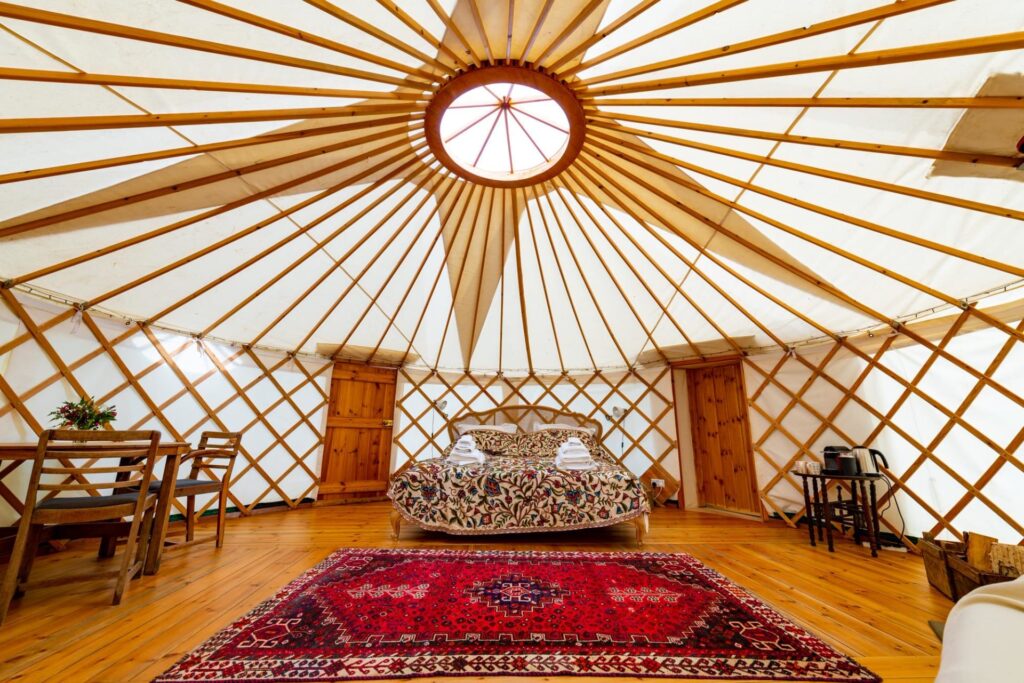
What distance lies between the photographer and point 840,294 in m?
2.74

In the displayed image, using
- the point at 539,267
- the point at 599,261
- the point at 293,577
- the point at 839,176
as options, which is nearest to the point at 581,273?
the point at 599,261

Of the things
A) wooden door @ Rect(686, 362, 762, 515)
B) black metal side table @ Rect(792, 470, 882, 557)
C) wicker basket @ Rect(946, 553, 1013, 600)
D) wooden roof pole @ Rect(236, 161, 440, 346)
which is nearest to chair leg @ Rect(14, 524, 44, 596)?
wooden roof pole @ Rect(236, 161, 440, 346)

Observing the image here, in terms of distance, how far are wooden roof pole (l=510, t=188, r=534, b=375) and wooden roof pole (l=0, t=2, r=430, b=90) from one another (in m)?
0.96

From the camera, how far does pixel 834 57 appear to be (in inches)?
60.0

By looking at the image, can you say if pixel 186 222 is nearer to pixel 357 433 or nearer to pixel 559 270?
pixel 559 270

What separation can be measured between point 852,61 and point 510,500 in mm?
2927

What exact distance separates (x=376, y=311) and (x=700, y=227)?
9.32 ft

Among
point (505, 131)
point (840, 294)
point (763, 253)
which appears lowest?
point (840, 294)

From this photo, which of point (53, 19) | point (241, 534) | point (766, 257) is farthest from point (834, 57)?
point (241, 534)

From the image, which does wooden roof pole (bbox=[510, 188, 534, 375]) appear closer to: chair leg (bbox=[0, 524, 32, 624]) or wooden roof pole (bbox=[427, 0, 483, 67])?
wooden roof pole (bbox=[427, 0, 483, 67])

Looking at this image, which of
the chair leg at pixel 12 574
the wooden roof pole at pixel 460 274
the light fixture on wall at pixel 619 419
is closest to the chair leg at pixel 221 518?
the chair leg at pixel 12 574

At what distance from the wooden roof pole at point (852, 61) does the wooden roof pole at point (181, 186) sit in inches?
55.1

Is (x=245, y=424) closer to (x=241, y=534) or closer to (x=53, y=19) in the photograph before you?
(x=241, y=534)

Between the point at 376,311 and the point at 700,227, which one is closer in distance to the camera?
the point at 700,227
